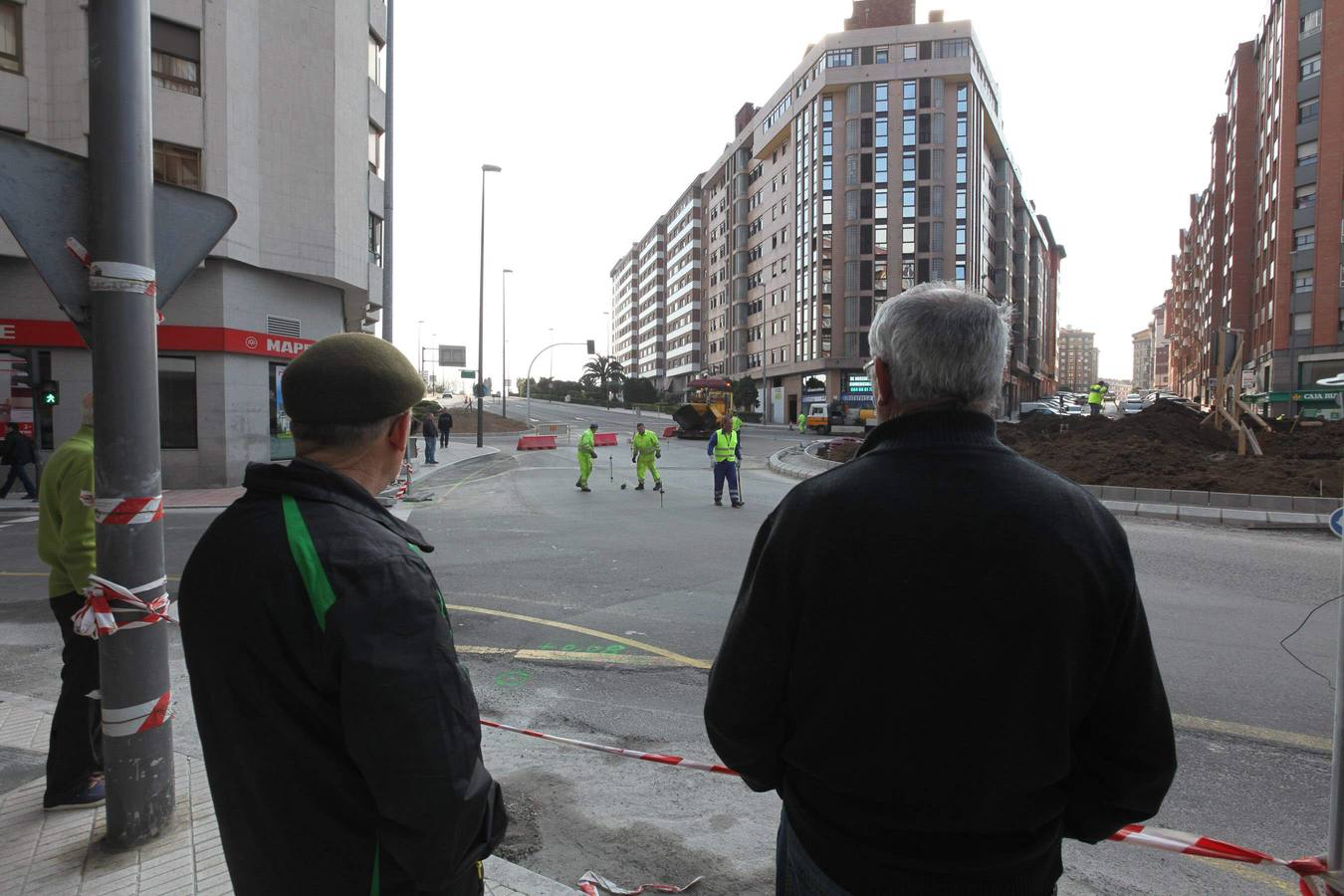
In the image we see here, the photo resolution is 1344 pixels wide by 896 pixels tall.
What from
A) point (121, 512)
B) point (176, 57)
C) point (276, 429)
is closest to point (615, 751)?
point (121, 512)

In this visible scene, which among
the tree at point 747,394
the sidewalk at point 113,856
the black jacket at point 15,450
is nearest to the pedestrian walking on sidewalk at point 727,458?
the sidewalk at point 113,856

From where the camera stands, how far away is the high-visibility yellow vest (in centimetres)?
1471

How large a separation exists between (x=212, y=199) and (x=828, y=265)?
208 ft

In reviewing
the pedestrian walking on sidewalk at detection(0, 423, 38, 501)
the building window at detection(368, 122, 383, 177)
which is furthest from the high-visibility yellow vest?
the building window at detection(368, 122, 383, 177)

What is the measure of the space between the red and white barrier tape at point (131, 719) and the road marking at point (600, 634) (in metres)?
3.25

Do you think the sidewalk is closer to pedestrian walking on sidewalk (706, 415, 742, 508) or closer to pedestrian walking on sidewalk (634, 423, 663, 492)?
pedestrian walking on sidewalk (706, 415, 742, 508)

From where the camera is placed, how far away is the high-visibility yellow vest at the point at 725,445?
1471 cm

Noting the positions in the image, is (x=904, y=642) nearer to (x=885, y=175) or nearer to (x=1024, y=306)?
(x=885, y=175)

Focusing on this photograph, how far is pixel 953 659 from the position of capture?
1429mm

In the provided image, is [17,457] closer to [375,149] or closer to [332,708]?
[375,149]

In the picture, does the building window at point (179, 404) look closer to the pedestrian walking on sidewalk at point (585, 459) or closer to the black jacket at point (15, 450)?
the black jacket at point (15, 450)

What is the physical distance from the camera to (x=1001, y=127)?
76750 millimetres

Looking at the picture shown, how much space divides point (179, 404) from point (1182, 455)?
875 inches

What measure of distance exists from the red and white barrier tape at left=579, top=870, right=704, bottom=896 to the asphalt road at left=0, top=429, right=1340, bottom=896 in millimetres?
73
